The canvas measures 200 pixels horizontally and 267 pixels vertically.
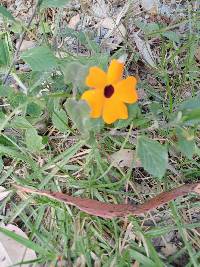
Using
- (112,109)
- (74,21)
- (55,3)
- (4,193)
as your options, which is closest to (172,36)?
(74,21)

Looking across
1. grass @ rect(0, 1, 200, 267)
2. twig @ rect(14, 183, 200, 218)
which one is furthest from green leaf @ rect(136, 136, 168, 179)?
twig @ rect(14, 183, 200, 218)

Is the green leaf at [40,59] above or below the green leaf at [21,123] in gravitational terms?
above

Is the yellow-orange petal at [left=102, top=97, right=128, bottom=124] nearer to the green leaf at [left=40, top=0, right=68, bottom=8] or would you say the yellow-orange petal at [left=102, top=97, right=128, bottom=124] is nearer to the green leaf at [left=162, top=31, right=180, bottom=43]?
the green leaf at [left=40, top=0, right=68, bottom=8]

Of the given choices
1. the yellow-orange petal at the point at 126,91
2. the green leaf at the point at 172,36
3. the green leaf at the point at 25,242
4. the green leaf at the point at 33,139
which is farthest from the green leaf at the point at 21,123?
the green leaf at the point at 172,36

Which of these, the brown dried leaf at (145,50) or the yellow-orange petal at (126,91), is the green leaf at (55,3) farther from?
the brown dried leaf at (145,50)

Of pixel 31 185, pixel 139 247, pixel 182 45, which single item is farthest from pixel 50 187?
pixel 182 45

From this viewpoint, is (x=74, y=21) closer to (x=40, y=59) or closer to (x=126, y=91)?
(x=40, y=59)

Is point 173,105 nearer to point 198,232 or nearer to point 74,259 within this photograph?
point 198,232
